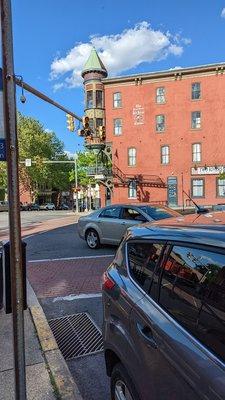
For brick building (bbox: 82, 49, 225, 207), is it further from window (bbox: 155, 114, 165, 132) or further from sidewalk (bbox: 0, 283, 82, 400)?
sidewalk (bbox: 0, 283, 82, 400)

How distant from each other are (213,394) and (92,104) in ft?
154

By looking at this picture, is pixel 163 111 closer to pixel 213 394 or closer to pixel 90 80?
pixel 90 80

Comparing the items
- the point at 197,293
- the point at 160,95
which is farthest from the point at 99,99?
the point at 197,293

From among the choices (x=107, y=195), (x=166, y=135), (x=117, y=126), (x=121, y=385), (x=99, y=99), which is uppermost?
(x=99, y=99)

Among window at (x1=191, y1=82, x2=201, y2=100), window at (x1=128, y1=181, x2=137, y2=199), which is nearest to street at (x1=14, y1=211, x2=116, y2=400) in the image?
window at (x1=128, y1=181, x2=137, y2=199)

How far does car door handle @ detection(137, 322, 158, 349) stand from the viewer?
92.2 inches

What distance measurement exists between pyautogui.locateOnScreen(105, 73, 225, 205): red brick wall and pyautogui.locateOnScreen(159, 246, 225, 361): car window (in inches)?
1580

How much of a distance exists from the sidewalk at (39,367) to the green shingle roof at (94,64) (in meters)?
45.6

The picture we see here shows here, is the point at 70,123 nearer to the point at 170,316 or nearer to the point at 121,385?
the point at 121,385

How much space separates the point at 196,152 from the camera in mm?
42906

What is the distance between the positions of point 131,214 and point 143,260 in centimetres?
935

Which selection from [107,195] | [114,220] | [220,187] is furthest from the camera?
[107,195]

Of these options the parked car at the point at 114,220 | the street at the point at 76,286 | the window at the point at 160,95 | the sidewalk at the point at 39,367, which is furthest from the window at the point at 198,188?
the sidewalk at the point at 39,367

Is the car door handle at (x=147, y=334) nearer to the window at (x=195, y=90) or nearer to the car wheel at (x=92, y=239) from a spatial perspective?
the car wheel at (x=92, y=239)
